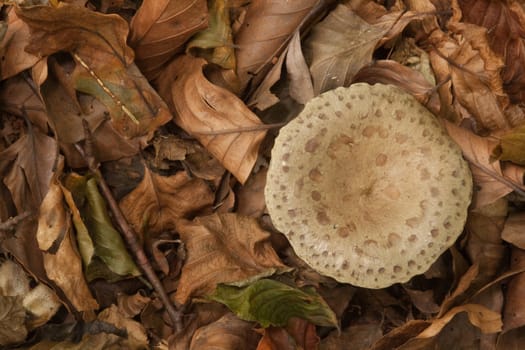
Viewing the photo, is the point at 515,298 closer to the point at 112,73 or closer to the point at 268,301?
the point at 268,301

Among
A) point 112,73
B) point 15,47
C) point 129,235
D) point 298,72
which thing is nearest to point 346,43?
point 298,72

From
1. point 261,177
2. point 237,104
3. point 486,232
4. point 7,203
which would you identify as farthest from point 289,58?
point 7,203

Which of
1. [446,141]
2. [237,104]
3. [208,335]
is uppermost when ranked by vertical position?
[237,104]

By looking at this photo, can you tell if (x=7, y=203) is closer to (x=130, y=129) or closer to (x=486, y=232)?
(x=130, y=129)

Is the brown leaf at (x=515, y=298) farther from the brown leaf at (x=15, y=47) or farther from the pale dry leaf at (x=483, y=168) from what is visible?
the brown leaf at (x=15, y=47)

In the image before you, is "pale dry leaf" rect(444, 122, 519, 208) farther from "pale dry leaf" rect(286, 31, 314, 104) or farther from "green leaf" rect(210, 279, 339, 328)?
"green leaf" rect(210, 279, 339, 328)
